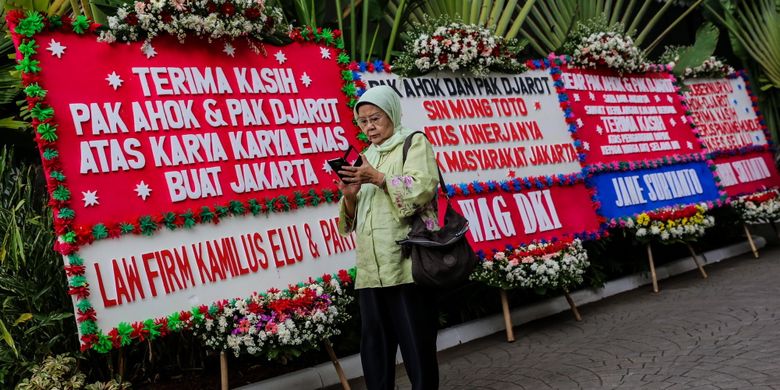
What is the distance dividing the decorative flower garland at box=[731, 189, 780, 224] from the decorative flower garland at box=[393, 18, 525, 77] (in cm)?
413

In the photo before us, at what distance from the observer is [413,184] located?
3.21 m

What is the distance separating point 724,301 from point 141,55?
5.31 meters

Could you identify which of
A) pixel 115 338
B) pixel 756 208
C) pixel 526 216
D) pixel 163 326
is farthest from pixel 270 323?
pixel 756 208

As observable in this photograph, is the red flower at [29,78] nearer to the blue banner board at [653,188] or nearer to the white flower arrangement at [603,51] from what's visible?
the blue banner board at [653,188]

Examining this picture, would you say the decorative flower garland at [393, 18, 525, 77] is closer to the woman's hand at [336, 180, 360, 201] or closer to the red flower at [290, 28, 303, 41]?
the red flower at [290, 28, 303, 41]

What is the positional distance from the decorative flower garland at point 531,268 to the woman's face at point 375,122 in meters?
2.41

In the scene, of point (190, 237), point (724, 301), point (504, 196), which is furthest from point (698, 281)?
point (190, 237)

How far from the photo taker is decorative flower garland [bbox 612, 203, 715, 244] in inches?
268

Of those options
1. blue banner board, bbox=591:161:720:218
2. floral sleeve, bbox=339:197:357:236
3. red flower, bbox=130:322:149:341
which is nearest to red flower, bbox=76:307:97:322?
red flower, bbox=130:322:149:341

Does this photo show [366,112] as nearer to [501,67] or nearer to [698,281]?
[501,67]

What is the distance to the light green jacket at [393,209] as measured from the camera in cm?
323

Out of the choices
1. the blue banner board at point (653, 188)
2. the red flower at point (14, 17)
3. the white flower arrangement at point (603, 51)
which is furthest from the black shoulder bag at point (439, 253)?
the white flower arrangement at point (603, 51)

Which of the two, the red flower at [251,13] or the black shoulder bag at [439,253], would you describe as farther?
the red flower at [251,13]

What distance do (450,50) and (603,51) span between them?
2.22 metres
